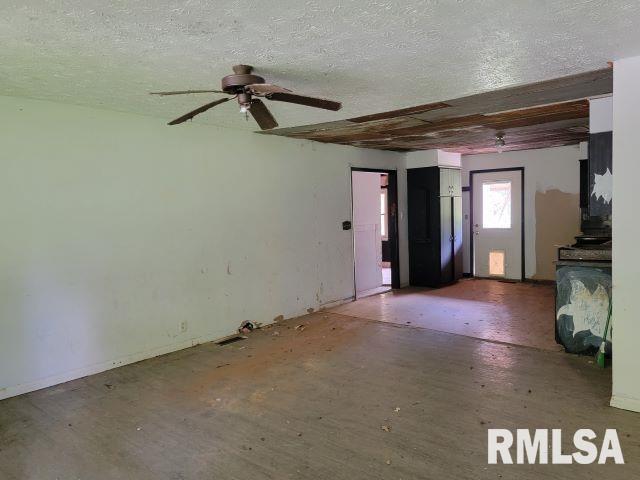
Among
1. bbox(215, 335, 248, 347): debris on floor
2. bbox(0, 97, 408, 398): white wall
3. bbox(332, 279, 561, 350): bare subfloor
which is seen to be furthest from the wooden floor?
bbox(332, 279, 561, 350): bare subfloor

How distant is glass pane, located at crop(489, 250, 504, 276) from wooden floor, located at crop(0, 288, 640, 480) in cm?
369

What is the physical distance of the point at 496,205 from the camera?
7.58 m

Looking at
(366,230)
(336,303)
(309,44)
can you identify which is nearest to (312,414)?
(309,44)

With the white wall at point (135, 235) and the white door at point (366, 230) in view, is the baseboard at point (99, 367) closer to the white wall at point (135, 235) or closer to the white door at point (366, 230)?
the white wall at point (135, 235)

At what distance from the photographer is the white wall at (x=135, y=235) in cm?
336

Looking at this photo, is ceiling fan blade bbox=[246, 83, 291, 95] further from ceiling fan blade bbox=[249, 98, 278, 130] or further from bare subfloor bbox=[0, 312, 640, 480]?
bare subfloor bbox=[0, 312, 640, 480]

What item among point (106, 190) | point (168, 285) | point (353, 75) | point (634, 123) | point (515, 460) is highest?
point (353, 75)

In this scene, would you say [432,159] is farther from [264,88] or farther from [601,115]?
[264,88]

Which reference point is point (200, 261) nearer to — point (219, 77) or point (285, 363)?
point (285, 363)

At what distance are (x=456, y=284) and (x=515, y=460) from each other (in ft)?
16.7

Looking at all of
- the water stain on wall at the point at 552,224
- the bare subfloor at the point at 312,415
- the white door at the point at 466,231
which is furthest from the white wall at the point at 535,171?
the bare subfloor at the point at 312,415

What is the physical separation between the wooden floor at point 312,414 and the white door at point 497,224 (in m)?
3.66

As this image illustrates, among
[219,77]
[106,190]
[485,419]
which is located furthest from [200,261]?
[485,419]

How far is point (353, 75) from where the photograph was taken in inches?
116
